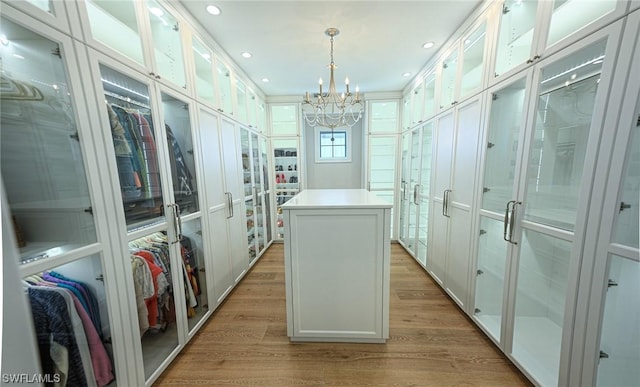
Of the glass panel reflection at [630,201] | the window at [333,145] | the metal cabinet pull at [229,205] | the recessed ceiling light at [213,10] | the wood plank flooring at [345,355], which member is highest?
the recessed ceiling light at [213,10]

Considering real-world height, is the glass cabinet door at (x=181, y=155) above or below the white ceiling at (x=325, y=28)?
below

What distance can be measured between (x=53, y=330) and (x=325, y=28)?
285cm

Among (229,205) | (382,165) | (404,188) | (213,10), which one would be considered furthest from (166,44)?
(404,188)

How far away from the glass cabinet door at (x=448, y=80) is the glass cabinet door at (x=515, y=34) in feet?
1.98

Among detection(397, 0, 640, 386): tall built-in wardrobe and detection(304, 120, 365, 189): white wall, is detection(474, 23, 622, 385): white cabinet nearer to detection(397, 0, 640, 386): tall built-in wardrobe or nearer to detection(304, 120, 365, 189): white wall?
detection(397, 0, 640, 386): tall built-in wardrobe

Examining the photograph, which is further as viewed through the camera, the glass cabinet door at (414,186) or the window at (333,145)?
the window at (333,145)

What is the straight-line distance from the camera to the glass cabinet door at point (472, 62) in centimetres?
209

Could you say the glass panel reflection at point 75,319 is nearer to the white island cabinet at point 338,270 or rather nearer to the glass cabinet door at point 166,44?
the white island cabinet at point 338,270

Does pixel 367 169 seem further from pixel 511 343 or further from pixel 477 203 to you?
pixel 511 343

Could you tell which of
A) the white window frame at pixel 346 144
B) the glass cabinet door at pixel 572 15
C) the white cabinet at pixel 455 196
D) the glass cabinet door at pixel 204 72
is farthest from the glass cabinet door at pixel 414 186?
the glass cabinet door at pixel 204 72

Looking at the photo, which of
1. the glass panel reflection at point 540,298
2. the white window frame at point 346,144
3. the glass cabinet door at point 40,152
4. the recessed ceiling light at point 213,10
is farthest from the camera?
the white window frame at point 346,144

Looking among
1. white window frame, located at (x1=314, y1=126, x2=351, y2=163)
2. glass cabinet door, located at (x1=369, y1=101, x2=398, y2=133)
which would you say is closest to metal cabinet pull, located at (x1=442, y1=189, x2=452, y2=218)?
glass cabinet door, located at (x1=369, y1=101, x2=398, y2=133)

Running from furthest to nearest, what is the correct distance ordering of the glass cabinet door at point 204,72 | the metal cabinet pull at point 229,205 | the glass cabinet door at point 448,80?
the metal cabinet pull at point 229,205, the glass cabinet door at point 448,80, the glass cabinet door at point 204,72

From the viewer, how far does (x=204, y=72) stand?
7.75 feet
